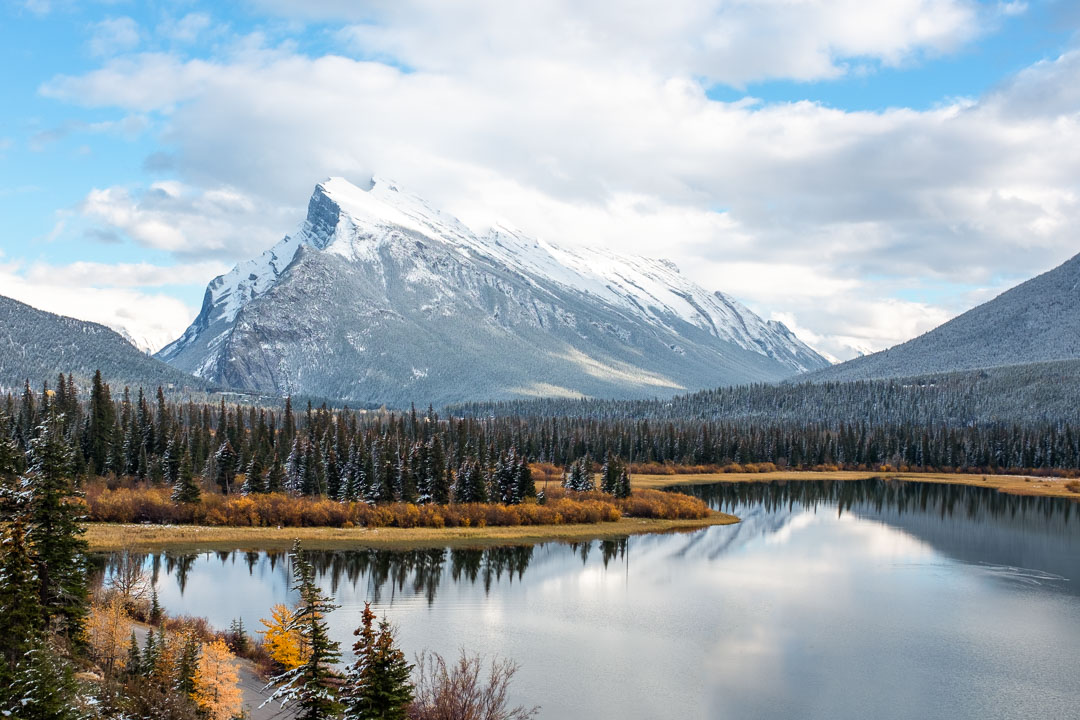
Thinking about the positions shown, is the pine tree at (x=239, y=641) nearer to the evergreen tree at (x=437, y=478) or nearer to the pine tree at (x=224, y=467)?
the evergreen tree at (x=437, y=478)

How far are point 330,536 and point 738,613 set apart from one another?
42778 millimetres

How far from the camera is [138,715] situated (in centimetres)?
3556

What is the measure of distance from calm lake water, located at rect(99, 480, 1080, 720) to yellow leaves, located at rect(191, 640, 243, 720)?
48.7 feet

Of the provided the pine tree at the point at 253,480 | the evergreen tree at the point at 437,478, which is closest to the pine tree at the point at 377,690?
the evergreen tree at the point at 437,478

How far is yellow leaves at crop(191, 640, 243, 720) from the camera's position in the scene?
38250mm

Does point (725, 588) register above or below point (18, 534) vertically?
below

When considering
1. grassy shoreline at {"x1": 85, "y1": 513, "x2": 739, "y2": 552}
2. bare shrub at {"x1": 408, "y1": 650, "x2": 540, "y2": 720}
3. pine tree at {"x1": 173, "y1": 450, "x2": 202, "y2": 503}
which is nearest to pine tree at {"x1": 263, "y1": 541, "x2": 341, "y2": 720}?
bare shrub at {"x1": 408, "y1": 650, "x2": 540, "y2": 720}

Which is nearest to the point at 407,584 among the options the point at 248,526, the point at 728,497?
the point at 248,526

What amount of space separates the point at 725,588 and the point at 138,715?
50575 mm

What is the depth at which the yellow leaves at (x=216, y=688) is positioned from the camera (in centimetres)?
3825

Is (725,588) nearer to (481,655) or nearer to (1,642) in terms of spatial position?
(481,655)

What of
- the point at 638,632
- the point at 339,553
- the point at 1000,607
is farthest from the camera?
the point at 339,553

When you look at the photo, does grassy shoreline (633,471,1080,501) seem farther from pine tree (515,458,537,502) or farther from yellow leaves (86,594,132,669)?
yellow leaves (86,594,132,669)

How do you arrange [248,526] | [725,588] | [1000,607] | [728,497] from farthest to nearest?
1. [728,497]
2. [248,526]
3. [725,588]
4. [1000,607]
